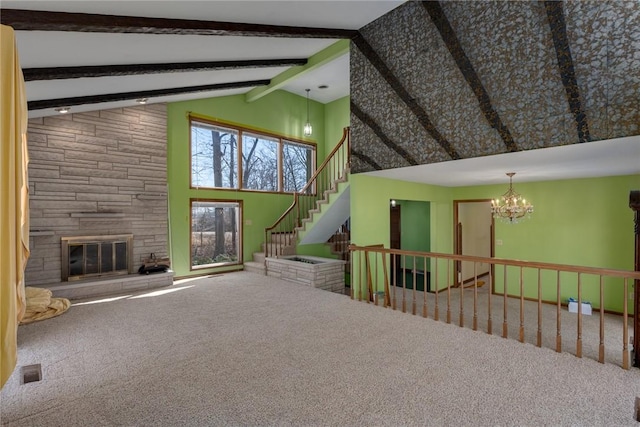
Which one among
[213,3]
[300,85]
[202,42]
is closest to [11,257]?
[213,3]

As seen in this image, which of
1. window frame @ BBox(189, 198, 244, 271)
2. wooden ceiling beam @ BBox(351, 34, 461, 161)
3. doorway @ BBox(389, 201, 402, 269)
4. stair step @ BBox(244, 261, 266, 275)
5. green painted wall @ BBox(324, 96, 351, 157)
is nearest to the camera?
wooden ceiling beam @ BBox(351, 34, 461, 161)

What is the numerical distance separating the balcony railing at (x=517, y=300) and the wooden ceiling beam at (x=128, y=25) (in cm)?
330

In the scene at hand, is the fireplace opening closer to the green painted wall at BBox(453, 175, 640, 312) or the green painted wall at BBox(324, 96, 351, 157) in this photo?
the green painted wall at BBox(324, 96, 351, 157)

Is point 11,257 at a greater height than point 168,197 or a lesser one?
lesser

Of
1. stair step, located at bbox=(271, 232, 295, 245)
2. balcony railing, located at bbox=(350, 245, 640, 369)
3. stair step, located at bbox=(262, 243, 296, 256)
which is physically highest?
stair step, located at bbox=(271, 232, 295, 245)

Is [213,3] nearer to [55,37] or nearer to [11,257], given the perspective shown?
[55,37]

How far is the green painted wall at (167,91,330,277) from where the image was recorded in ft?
22.0

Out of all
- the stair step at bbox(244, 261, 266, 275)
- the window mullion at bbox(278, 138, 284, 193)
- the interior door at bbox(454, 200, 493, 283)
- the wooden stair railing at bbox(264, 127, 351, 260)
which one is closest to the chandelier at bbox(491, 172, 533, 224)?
the interior door at bbox(454, 200, 493, 283)

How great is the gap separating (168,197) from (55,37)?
399cm

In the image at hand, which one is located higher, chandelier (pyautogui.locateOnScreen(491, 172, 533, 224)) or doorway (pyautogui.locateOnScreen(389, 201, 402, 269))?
chandelier (pyautogui.locateOnScreen(491, 172, 533, 224))

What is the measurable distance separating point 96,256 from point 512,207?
24.3ft

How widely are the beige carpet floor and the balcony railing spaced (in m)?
0.45

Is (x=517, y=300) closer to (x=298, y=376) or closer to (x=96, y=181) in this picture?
(x=298, y=376)

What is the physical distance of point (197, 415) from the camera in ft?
7.05
